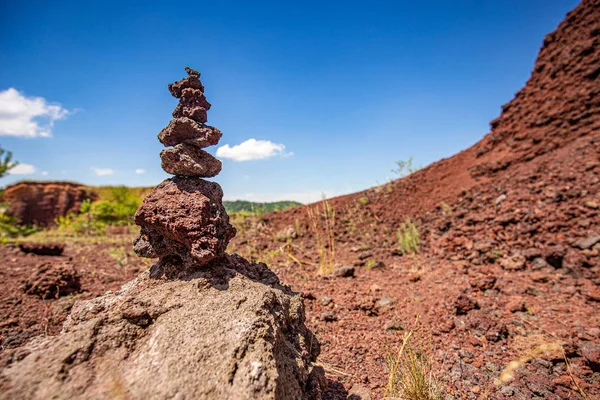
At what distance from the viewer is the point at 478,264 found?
5.22 metres

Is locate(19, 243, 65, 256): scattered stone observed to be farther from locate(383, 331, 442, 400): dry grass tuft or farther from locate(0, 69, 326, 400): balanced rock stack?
locate(383, 331, 442, 400): dry grass tuft

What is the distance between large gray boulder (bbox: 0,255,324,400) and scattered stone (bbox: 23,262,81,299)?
2.64 meters

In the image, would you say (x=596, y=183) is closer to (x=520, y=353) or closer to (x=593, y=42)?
(x=520, y=353)

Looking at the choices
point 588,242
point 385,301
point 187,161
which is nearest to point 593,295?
point 588,242

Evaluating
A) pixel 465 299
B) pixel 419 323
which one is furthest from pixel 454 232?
pixel 419 323

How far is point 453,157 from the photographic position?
1177cm

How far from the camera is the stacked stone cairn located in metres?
1.99

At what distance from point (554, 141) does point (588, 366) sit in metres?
8.02

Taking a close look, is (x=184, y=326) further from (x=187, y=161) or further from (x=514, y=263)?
(x=514, y=263)

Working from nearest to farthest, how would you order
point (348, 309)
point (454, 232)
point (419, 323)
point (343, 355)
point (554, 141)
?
point (343, 355), point (419, 323), point (348, 309), point (454, 232), point (554, 141)

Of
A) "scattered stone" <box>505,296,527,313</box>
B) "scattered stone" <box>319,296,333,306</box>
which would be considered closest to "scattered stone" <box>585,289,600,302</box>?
"scattered stone" <box>505,296,527,313</box>

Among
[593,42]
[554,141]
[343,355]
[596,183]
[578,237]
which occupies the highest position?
[593,42]

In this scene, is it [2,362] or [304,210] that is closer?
[2,362]

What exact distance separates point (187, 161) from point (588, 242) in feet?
19.2
